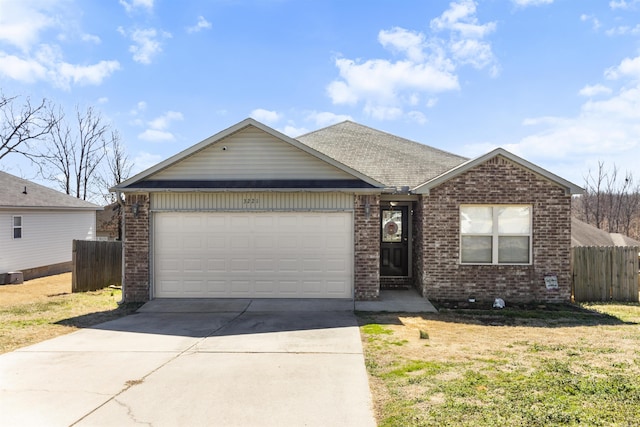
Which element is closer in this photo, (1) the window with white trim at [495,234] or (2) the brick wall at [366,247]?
(2) the brick wall at [366,247]

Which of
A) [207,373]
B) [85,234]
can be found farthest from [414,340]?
[85,234]

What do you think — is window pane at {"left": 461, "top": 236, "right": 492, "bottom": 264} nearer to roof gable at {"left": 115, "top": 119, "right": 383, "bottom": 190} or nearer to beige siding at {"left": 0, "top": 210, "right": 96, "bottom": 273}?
roof gable at {"left": 115, "top": 119, "right": 383, "bottom": 190}

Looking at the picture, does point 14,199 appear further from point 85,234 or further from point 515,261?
point 515,261

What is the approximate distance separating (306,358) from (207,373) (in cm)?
147

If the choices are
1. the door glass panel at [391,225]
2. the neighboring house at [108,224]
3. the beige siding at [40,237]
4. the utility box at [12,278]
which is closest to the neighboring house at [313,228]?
the door glass panel at [391,225]

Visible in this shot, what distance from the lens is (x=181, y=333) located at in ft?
26.6

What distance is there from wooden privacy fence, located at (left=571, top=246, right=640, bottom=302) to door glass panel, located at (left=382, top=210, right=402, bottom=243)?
4823 millimetres

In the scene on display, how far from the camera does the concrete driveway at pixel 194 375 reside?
4.59m

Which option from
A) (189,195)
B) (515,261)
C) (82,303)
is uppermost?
(189,195)

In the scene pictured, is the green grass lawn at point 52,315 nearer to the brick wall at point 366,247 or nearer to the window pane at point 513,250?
the brick wall at point 366,247

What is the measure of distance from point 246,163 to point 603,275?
10.3m

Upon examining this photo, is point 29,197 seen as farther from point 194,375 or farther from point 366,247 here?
point 194,375

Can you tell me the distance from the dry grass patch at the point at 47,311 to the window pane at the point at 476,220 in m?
8.70

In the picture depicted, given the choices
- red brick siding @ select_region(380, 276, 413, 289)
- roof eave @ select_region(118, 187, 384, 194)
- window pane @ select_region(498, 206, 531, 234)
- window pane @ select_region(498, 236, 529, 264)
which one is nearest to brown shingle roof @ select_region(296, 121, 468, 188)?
roof eave @ select_region(118, 187, 384, 194)
